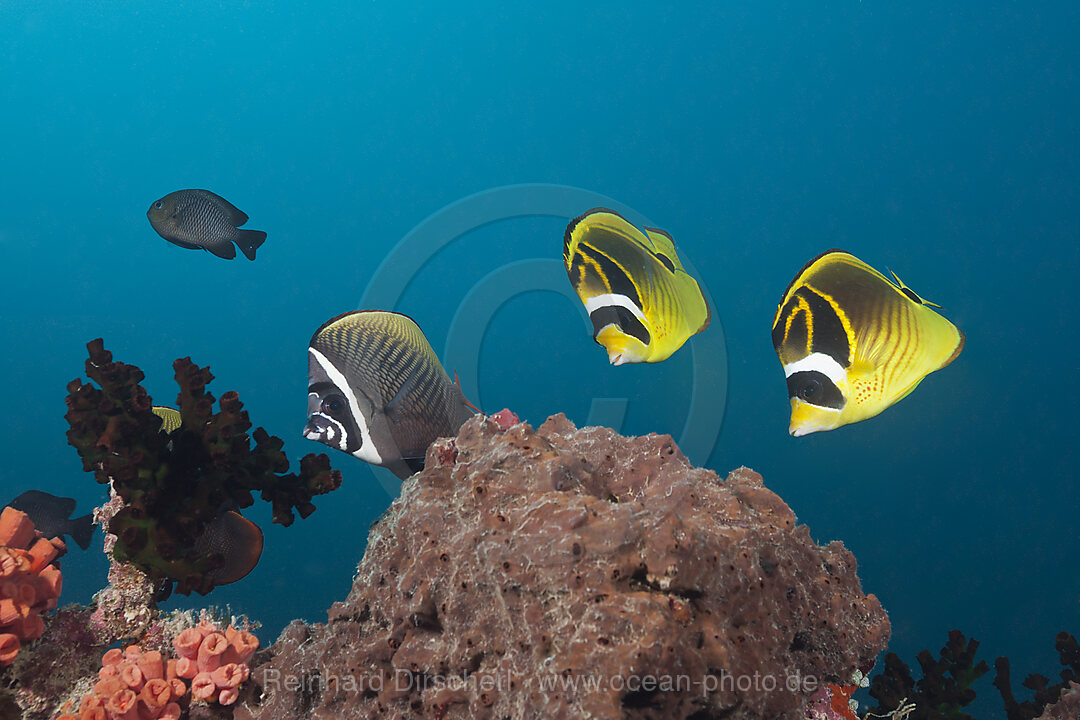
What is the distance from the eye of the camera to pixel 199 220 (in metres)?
3.70

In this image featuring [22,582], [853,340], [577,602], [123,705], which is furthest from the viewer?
[22,582]

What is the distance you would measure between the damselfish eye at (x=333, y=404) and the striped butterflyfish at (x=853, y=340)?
5.10 ft

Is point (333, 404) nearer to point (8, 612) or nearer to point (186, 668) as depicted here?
point (186, 668)

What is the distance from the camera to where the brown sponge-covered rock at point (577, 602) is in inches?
49.9

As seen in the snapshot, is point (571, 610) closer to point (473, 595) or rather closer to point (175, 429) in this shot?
point (473, 595)

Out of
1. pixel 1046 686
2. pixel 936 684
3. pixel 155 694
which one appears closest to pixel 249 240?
pixel 155 694

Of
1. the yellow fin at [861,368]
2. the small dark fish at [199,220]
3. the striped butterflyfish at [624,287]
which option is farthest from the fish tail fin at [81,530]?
the yellow fin at [861,368]

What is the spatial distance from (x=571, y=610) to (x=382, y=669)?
2.39ft

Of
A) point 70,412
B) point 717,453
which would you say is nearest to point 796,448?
point 717,453

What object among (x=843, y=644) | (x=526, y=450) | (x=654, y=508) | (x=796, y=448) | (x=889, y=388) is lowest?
(x=843, y=644)

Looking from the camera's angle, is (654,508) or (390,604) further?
(390,604)

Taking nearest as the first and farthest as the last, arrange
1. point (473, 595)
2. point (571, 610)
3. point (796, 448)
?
point (571, 610)
point (473, 595)
point (796, 448)

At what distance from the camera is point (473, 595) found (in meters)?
1.43

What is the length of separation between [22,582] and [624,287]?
2.54 meters
